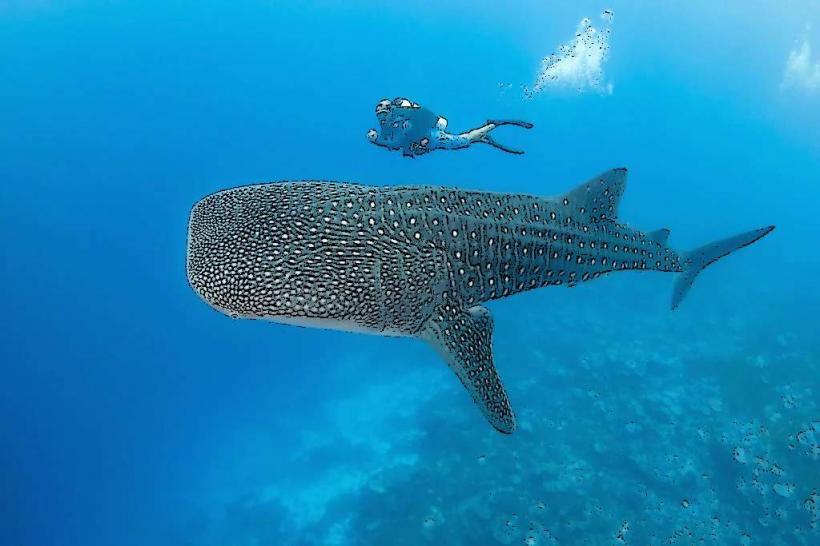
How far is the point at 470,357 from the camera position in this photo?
5.51 m

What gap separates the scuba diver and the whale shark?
3.48 meters

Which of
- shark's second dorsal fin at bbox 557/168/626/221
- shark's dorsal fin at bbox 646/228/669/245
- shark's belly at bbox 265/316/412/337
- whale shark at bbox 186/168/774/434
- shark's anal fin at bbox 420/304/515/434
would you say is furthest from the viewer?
shark's dorsal fin at bbox 646/228/669/245

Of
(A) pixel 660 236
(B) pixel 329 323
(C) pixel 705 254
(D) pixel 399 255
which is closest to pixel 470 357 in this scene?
(D) pixel 399 255

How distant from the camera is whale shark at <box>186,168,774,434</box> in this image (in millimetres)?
4527

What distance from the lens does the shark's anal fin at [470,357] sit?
5.43 meters

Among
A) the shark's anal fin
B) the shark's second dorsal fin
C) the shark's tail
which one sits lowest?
the shark's anal fin

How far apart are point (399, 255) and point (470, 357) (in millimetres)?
1313

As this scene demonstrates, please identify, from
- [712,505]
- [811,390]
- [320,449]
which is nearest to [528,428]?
[712,505]

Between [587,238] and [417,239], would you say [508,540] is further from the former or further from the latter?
[417,239]

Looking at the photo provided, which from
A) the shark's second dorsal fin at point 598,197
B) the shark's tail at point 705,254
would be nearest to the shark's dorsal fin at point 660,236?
the shark's tail at point 705,254

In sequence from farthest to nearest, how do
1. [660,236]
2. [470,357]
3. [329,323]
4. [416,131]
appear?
[416,131], [660,236], [470,357], [329,323]

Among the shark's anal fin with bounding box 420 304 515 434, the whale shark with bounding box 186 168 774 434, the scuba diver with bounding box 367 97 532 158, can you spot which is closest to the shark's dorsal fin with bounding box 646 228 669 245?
the whale shark with bounding box 186 168 774 434

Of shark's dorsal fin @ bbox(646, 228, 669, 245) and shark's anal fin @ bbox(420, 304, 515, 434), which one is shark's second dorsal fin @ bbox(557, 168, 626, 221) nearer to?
shark's dorsal fin @ bbox(646, 228, 669, 245)

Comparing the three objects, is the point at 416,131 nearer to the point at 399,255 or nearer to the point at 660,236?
the point at 660,236
